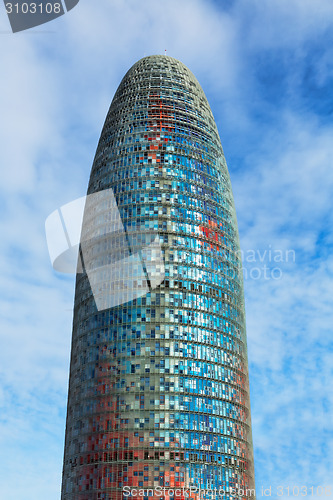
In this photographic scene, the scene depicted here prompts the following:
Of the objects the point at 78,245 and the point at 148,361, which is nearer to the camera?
the point at 148,361

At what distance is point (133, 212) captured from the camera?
175 m

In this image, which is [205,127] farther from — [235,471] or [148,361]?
[235,471]

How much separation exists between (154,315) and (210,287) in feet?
70.5

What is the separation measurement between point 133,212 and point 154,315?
3376 cm

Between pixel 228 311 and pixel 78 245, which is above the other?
pixel 78 245

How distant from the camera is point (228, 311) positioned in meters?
175

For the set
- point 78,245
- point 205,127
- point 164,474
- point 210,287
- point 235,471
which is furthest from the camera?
point 205,127

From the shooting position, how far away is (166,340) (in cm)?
15838

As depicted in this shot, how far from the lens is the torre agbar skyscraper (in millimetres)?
145625

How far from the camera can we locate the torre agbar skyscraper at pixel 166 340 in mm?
145625

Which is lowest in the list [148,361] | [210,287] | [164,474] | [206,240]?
[164,474]

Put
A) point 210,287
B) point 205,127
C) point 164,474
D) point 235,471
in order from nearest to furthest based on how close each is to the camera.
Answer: point 164,474, point 235,471, point 210,287, point 205,127

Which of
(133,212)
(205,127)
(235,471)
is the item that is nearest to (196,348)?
(235,471)

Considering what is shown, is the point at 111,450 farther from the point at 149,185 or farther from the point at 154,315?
the point at 149,185
